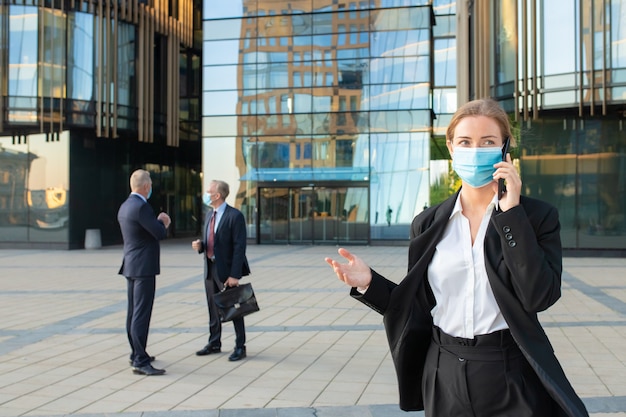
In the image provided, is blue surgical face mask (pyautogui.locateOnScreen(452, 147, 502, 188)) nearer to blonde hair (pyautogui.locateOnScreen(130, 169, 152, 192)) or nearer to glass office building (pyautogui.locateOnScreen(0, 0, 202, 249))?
blonde hair (pyautogui.locateOnScreen(130, 169, 152, 192))

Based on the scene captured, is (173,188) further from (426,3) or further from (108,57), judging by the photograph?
(426,3)

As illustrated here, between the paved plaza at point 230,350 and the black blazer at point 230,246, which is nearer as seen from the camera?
the paved plaza at point 230,350

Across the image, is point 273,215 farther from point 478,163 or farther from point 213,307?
point 478,163

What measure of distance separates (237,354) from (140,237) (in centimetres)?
158

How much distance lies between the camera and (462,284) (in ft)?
7.23

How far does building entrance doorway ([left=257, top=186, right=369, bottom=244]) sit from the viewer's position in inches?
995

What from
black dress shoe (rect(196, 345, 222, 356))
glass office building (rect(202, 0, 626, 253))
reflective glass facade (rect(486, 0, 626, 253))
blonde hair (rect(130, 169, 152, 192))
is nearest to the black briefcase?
black dress shoe (rect(196, 345, 222, 356))

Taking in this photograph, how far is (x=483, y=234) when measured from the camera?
2186 millimetres

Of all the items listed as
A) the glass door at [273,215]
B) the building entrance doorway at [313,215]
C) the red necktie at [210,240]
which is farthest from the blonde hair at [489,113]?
the glass door at [273,215]

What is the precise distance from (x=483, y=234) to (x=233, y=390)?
3.75 m

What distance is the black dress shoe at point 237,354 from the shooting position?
6.44 metres

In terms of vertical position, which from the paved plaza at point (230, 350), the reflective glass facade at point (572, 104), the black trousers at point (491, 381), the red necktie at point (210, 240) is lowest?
the paved plaza at point (230, 350)

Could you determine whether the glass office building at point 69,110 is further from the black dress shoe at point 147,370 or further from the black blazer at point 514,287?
the black blazer at point 514,287

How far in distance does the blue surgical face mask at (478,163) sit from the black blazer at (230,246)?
15.2 ft
